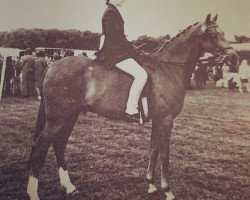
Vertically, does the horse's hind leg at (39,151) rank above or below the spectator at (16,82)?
below

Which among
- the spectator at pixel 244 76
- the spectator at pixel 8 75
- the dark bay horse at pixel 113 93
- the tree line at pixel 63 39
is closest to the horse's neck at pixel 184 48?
the dark bay horse at pixel 113 93

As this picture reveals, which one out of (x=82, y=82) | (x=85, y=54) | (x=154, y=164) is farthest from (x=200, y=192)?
(x=85, y=54)

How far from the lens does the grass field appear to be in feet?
13.3

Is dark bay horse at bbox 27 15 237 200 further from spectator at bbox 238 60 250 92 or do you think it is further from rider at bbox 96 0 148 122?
spectator at bbox 238 60 250 92

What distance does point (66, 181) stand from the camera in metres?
4.02

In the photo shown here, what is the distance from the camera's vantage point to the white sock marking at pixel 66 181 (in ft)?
13.0

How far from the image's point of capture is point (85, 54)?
4.43 meters

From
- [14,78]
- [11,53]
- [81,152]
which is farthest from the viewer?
[14,78]

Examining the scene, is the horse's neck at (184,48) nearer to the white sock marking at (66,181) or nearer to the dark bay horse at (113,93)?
the dark bay horse at (113,93)

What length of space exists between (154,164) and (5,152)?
5.50ft

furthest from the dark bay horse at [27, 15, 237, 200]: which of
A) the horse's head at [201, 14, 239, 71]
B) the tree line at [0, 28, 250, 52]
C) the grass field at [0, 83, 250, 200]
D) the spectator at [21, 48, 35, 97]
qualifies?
the spectator at [21, 48, 35, 97]

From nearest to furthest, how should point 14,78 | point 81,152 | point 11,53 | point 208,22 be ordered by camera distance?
point 208,22 < point 81,152 < point 11,53 < point 14,78

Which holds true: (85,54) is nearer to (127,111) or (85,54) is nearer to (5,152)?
(127,111)

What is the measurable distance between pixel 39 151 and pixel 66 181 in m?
0.42
